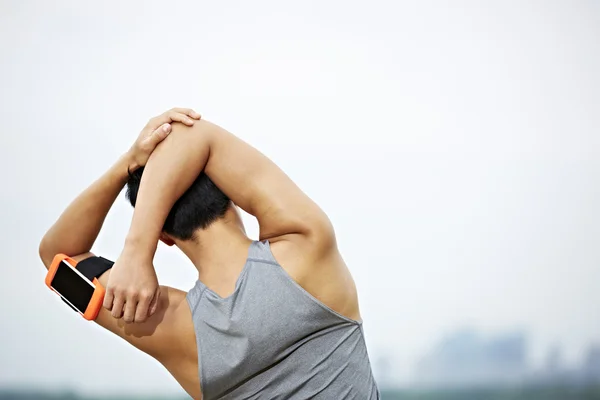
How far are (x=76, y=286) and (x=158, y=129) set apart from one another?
0.26m

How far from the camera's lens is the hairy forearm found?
1.09 metres

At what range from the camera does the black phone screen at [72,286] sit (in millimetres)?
973

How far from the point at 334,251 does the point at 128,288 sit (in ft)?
0.93

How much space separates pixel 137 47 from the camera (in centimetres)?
276

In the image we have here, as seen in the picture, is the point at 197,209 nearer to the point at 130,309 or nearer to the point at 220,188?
the point at 220,188

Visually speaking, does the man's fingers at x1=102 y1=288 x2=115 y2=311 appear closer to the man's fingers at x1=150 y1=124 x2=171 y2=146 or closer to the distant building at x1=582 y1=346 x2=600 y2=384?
the man's fingers at x1=150 y1=124 x2=171 y2=146

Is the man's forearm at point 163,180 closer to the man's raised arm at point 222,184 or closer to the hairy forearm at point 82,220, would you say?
the man's raised arm at point 222,184

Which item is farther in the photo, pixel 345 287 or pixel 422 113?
pixel 422 113

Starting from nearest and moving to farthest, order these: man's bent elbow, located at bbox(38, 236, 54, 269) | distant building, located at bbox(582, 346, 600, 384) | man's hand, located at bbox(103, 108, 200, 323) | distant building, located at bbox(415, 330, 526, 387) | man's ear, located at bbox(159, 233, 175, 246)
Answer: man's hand, located at bbox(103, 108, 200, 323), man's ear, located at bbox(159, 233, 175, 246), man's bent elbow, located at bbox(38, 236, 54, 269), distant building, located at bbox(415, 330, 526, 387), distant building, located at bbox(582, 346, 600, 384)

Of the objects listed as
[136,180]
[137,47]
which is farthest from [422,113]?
[136,180]

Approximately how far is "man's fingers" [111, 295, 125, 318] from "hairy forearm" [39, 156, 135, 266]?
24 centimetres

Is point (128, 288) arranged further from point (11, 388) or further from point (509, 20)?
point (509, 20)

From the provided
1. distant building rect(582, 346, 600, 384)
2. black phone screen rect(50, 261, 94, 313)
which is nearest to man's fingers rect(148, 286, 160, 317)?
black phone screen rect(50, 261, 94, 313)

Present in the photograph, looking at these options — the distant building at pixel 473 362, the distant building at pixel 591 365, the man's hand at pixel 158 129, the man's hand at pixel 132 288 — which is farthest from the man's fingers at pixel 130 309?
the distant building at pixel 591 365
